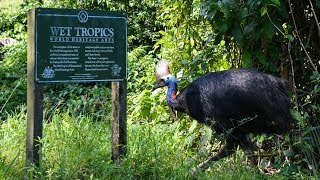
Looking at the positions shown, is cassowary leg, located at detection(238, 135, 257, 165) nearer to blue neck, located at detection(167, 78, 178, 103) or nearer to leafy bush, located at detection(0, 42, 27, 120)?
blue neck, located at detection(167, 78, 178, 103)

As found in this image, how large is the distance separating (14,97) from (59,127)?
3388 mm

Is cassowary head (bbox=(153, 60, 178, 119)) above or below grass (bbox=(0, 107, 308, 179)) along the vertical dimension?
above

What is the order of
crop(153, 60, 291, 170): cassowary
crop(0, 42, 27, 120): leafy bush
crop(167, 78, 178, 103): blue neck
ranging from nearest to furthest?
crop(153, 60, 291, 170): cassowary → crop(167, 78, 178, 103): blue neck → crop(0, 42, 27, 120): leafy bush

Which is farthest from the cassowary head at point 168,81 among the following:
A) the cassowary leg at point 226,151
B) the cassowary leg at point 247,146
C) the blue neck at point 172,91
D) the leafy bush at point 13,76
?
the leafy bush at point 13,76

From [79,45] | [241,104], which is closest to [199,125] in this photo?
[241,104]

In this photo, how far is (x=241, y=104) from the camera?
16.3 ft

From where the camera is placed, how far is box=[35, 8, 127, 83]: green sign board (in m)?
4.36

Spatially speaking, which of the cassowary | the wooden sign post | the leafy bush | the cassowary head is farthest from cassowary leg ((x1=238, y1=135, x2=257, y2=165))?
the leafy bush

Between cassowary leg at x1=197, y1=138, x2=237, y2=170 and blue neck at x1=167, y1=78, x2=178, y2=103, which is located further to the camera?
blue neck at x1=167, y1=78, x2=178, y2=103

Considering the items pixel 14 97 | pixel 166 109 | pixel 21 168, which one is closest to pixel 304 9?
pixel 166 109

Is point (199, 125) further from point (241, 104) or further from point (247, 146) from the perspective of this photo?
point (241, 104)

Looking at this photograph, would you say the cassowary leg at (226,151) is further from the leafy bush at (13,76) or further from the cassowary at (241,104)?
the leafy bush at (13,76)

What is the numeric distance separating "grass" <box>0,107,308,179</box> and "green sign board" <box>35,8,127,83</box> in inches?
18.1

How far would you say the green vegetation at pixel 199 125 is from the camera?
4.51 meters
